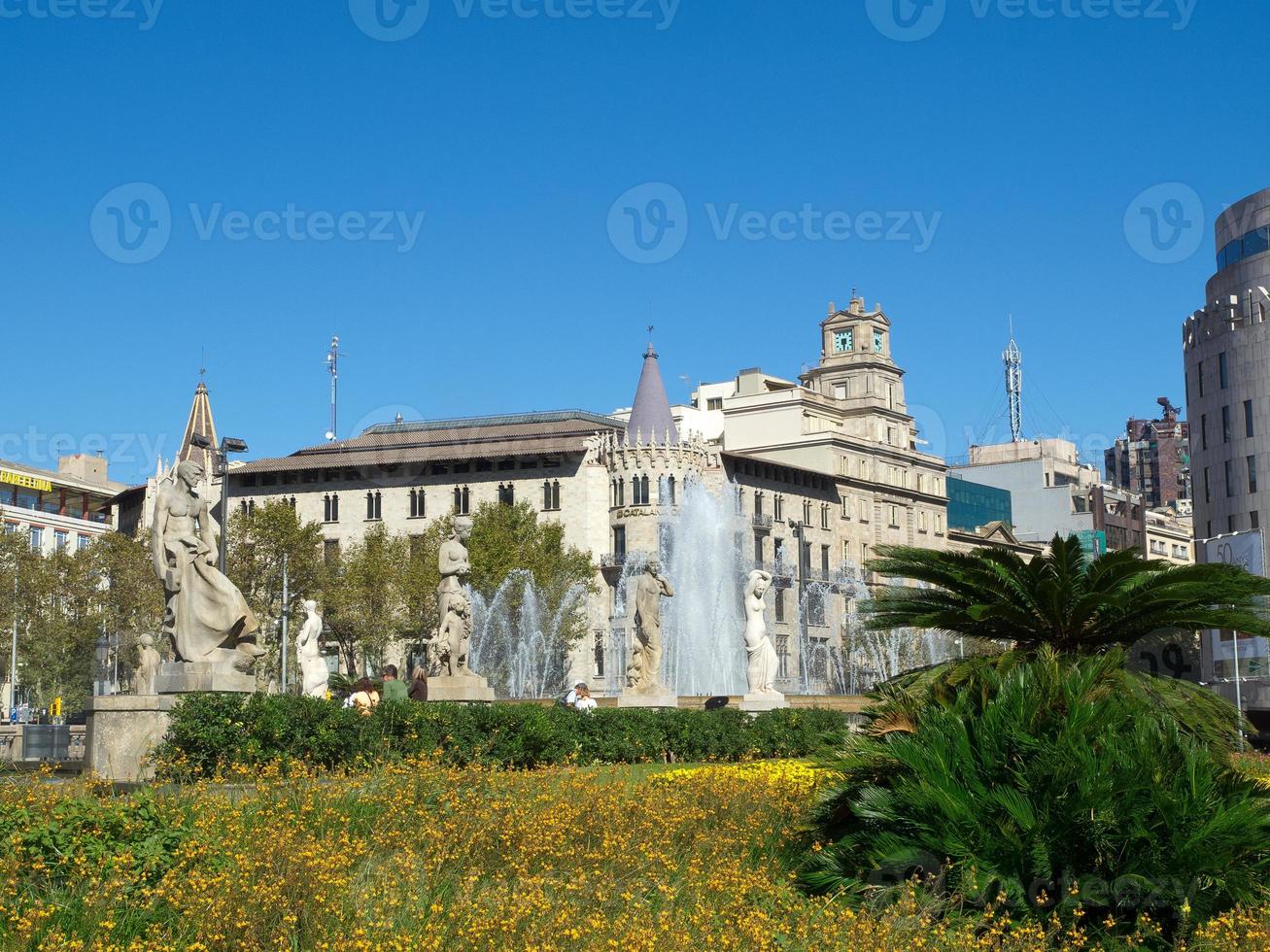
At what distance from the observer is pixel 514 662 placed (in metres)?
77.5

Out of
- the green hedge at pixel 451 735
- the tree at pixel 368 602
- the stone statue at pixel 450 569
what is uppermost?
the tree at pixel 368 602

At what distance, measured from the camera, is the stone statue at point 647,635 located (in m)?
29.8

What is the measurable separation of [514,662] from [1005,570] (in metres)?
62.3

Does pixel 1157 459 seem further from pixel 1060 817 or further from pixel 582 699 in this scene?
pixel 1060 817

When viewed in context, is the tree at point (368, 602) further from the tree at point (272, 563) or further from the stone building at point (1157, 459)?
the stone building at point (1157, 459)

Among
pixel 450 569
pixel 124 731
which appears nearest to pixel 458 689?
pixel 450 569

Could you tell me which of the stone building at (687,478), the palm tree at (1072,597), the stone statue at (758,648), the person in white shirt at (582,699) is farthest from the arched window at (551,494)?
the palm tree at (1072,597)

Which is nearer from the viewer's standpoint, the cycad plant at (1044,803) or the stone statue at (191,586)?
the cycad plant at (1044,803)

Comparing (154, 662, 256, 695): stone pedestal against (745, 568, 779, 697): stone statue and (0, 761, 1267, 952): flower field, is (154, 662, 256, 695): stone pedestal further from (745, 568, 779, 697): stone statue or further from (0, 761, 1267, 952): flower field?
(745, 568, 779, 697): stone statue

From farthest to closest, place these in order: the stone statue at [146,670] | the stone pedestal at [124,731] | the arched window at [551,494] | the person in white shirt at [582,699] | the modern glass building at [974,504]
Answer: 1. the modern glass building at [974,504]
2. the arched window at [551,494]
3. the person in white shirt at [582,699]
4. the stone statue at [146,670]
5. the stone pedestal at [124,731]

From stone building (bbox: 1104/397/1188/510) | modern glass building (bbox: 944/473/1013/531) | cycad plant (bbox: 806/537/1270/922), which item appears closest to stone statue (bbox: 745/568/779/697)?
cycad plant (bbox: 806/537/1270/922)

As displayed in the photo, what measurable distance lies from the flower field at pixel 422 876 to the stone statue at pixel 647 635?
52.8 feet

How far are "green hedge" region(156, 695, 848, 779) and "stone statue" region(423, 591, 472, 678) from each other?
289 centimetres

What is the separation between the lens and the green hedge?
54.7 ft
